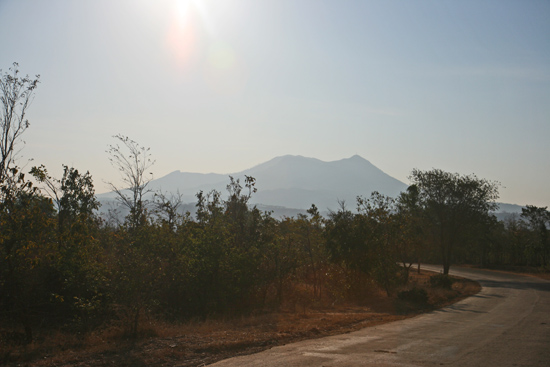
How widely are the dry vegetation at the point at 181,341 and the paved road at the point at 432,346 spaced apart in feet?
2.88

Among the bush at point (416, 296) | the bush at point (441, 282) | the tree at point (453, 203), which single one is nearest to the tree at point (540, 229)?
the tree at point (453, 203)

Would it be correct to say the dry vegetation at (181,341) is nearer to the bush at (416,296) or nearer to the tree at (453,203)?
the bush at (416,296)

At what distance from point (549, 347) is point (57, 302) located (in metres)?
14.6

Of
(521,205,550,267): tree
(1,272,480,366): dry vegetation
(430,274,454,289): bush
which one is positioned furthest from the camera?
(521,205,550,267): tree

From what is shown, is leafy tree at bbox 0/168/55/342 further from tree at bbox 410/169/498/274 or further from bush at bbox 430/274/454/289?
tree at bbox 410/169/498/274

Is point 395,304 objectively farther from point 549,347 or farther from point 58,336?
point 58,336

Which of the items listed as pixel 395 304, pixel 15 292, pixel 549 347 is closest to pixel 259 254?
pixel 395 304

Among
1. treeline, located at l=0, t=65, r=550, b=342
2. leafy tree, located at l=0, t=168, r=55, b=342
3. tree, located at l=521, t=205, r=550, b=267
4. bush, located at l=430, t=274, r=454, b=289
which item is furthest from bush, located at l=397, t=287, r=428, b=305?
tree, located at l=521, t=205, r=550, b=267

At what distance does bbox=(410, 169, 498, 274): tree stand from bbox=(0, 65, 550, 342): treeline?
16.6m

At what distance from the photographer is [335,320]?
15.3 m

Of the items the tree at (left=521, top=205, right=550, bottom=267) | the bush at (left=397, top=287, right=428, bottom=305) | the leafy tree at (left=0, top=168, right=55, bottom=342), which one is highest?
the tree at (left=521, top=205, right=550, bottom=267)

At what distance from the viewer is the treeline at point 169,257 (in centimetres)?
1188

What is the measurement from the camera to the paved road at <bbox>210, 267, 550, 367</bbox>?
30.0ft

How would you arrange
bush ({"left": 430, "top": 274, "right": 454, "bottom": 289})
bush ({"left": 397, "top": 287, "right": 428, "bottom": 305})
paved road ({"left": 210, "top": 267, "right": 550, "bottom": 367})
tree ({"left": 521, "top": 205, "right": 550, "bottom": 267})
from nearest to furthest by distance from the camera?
paved road ({"left": 210, "top": 267, "right": 550, "bottom": 367})
bush ({"left": 397, "top": 287, "right": 428, "bottom": 305})
bush ({"left": 430, "top": 274, "right": 454, "bottom": 289})
tree ({"left": 521, "top": 205, "right": 550, "bottom": 267})
